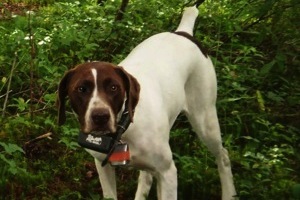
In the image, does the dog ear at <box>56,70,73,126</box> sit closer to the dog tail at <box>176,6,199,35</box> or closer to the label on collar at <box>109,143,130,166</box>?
the label on collar at <box>109,143,130,166</box>

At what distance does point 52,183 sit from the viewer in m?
5.07

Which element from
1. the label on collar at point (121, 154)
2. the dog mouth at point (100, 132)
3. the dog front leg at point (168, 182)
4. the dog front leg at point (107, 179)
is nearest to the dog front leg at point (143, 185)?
the dog front leg at point (107, 179)

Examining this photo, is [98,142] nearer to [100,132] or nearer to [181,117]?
[100,132]

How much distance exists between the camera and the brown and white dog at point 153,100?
12.0 ft

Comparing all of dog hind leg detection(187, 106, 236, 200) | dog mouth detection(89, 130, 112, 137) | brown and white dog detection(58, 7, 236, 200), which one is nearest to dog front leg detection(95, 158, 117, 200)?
brown and white dog detection(58, 7, 236, 200)

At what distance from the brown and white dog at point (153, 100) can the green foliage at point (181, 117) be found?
0.32m

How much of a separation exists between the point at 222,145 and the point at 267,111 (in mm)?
616

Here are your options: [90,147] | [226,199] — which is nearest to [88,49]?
[226,199]

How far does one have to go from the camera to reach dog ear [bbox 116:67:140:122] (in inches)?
147

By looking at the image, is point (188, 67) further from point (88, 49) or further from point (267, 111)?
point (88, 49)

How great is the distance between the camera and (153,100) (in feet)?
13.6

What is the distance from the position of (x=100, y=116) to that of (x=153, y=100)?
69 centimetres

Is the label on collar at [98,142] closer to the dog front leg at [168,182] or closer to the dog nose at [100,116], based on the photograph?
the dog nose at [100,116]

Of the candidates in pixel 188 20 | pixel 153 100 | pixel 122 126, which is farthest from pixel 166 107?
pixel 188 20
